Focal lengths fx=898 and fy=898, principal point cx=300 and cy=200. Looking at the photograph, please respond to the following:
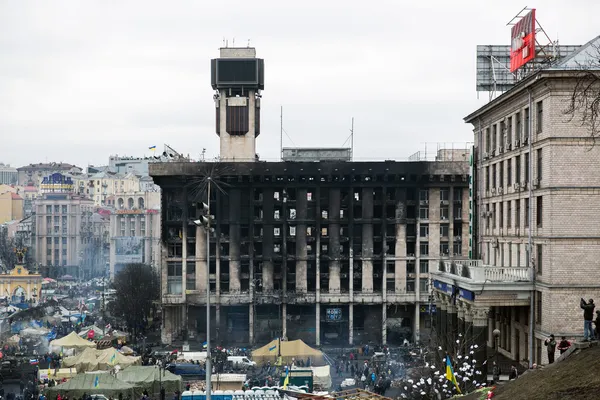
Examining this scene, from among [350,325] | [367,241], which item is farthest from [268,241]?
[350,325]

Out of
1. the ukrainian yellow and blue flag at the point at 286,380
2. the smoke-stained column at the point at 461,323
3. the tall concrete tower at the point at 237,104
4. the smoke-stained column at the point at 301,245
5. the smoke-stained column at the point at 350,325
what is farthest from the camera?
the tall concrete tower at the point at 237,104

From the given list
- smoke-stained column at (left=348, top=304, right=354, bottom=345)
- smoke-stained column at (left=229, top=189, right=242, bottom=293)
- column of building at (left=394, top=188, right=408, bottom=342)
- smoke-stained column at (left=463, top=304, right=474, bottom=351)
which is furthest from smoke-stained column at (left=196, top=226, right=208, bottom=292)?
smoke-stained column at (left=463, top=304, right=474, bottom=351)

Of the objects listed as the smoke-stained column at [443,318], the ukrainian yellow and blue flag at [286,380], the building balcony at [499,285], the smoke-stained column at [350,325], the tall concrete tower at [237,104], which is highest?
the tall concrete tower at [237,104]

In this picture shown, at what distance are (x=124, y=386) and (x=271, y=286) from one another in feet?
151

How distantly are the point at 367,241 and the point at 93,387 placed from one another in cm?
5059

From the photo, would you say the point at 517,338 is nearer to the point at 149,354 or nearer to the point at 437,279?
the point at 437,279

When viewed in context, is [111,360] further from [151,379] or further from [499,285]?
[499,285]

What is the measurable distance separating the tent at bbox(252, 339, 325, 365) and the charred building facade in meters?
30.0

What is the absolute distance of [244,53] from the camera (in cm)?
10719

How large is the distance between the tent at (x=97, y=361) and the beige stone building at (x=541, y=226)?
70.4 feet

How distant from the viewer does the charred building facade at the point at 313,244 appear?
94.4 metres

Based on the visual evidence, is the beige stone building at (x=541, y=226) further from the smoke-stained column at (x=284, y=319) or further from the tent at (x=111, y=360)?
the smoke-stained column at (x=284, y=319)

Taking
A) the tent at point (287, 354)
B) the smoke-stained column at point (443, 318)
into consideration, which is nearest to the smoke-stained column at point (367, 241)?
the tent at point (287, 354)

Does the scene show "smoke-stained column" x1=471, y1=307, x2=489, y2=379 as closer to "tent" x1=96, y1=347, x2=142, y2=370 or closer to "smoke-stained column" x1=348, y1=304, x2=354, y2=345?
"tent" x1=96, y1=347, x2=142, y2=370
